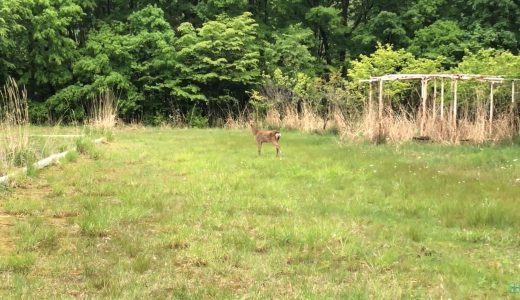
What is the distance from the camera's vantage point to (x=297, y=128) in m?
20.2

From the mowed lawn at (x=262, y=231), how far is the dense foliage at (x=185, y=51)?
15211mm

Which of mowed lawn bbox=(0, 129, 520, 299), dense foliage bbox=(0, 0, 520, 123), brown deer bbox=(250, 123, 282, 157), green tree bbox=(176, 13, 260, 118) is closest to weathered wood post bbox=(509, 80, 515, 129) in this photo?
mowed lawn bbox=(0, 129, 520, 299)

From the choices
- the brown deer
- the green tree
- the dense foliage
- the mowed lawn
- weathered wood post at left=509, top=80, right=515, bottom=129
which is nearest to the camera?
the mowed lawn

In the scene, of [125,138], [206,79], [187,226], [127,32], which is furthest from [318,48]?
[187,226]

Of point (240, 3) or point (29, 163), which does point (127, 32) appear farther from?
point (29, 163)

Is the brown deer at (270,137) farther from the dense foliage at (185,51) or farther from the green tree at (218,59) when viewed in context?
the green tree at (218,59)

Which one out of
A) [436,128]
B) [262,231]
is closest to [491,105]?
[436,128]

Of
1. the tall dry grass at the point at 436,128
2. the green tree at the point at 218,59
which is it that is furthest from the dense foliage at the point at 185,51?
the tall dry grass at the point at 436,128

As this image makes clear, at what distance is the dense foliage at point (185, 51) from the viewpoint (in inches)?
965

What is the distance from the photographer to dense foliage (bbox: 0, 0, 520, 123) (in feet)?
80.4

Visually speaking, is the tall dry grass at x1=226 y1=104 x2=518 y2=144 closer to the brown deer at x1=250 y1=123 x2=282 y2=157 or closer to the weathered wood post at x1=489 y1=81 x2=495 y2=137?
the weathered wood post at x1=489 y1=81 x2=495 y2=137

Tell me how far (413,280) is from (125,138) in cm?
1340

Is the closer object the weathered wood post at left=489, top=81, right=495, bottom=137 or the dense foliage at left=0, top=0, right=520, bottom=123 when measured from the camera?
the weathered wood post at left=489, top=81, right=495, bottom=137

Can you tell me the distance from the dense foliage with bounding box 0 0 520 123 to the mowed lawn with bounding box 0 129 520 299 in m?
Answer: 15.2
